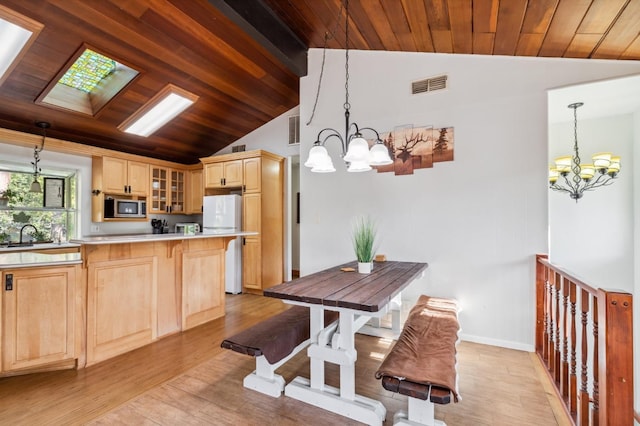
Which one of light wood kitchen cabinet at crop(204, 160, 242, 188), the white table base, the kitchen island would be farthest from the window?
the white table base

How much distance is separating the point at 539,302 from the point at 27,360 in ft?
13.6

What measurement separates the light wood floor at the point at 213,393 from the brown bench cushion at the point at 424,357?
1.45ft

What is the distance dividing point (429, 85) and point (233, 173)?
10.5 feet

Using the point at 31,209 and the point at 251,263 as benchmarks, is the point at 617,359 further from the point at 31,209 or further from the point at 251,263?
the point at 31,209

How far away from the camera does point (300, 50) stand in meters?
3.92

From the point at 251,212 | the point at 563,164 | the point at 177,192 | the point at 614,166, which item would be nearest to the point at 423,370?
the point at 563,164

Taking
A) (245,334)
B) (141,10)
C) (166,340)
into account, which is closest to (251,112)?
(141,10)

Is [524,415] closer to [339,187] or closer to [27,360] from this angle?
[339,187]

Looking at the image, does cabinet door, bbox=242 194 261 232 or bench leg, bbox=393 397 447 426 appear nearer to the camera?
bench leg, bbox=393 397 447 426

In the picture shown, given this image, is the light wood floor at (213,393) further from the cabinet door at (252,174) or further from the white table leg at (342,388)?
the cabinet door at (252,174)

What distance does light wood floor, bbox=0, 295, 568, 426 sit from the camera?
181cm

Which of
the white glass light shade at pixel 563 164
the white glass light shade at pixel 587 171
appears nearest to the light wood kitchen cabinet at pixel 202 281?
the white glass light shade at pixel 563 164

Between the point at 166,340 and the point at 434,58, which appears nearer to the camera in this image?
the point at 166,340

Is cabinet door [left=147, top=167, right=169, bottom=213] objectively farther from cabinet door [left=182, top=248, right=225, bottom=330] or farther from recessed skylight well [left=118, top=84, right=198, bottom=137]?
cabinet door [left=182, top=248, right=225, bottom=330]
